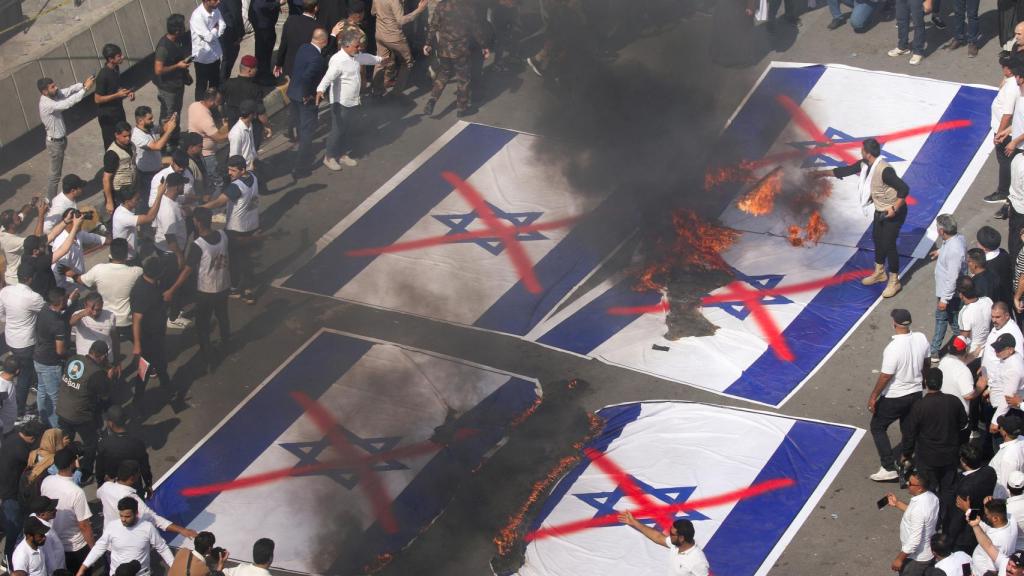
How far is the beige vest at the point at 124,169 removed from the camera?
15.7m

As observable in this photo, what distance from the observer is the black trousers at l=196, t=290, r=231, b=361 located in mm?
14289

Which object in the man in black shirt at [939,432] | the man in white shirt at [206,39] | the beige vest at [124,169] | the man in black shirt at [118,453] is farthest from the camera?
Result: the man in white shirt at [206,39]

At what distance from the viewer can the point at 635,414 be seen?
44.2ft

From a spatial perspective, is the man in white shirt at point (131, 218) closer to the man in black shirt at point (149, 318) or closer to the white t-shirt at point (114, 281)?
the man in black shirt at point (149, 318)

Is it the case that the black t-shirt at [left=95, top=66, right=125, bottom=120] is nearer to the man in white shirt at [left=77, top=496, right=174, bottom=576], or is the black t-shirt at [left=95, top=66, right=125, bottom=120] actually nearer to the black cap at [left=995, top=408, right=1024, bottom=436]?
the man in white shirt at [left=77, top=496, right=174, bottom=576]

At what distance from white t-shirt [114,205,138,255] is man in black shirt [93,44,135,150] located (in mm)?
1912

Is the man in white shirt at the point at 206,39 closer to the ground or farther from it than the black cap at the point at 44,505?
farther from it

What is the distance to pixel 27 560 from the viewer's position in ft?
35.8

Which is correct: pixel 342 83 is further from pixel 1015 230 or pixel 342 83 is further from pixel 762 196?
pixel 1015 230

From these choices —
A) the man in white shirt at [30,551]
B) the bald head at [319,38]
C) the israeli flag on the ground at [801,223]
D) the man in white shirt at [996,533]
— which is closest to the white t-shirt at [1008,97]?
the israeli flag on the ground at [801,223]

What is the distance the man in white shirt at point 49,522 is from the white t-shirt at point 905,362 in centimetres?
682

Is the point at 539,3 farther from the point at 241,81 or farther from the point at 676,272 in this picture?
the point at 676,272

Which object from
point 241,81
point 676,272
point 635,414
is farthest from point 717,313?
point 241,81

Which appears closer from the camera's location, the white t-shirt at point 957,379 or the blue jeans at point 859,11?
the white t-shirt at point 957,379
